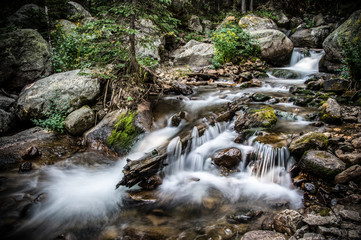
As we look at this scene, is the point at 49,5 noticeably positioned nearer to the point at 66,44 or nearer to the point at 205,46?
the point at 66,44

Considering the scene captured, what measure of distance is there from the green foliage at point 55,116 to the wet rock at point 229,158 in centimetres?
457

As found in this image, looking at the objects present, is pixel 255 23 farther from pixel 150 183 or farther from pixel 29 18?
pixel 150 183

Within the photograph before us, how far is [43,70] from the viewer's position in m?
6.87

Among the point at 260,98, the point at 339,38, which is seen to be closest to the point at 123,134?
the point at 260,98

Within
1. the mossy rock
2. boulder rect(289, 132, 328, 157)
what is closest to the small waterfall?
boulder rect(289, 132, 328, 157)

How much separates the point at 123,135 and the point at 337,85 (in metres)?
7.91

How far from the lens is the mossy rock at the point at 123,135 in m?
5.18

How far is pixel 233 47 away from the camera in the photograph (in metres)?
12.2

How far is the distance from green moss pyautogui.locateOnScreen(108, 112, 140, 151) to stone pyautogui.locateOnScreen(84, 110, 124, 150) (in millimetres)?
138

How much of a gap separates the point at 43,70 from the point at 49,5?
491 centimetres

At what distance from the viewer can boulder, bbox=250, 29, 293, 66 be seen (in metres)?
12.3

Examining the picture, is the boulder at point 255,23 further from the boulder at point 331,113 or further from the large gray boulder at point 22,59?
the large gray boulder at point 22,59

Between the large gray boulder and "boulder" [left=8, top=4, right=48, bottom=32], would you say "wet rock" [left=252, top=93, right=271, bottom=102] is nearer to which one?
the large gray boulder

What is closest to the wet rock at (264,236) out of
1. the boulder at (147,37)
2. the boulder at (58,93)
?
the boulder at (147,37)
